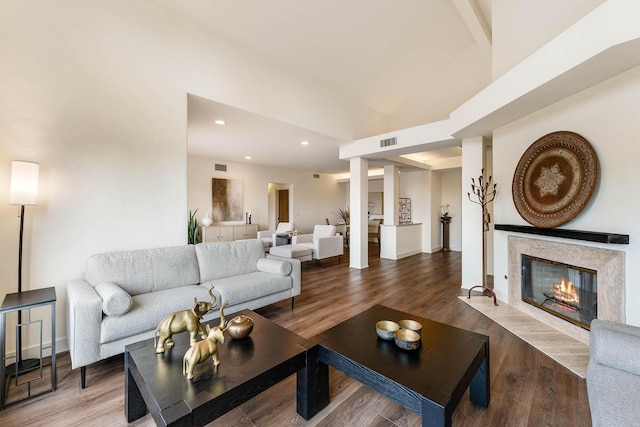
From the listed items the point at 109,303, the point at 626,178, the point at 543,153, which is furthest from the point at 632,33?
the point at 109,303

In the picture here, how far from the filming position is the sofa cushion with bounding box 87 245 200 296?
8.04 ft

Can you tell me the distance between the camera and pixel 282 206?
1020 centimetres

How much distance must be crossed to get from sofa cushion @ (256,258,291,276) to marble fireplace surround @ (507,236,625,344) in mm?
2897

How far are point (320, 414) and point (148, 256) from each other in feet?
7.37

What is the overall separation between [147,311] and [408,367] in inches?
80.7

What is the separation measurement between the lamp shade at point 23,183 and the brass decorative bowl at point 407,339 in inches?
116

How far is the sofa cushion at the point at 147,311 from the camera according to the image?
1992 mm

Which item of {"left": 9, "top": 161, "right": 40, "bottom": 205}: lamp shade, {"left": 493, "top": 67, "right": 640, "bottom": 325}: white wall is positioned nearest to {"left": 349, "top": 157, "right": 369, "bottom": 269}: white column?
{"left": 493, "top": 67, "right": 640, "bottom": 325}: white wall

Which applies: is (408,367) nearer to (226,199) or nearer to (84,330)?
(84,330)

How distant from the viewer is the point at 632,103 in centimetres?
219

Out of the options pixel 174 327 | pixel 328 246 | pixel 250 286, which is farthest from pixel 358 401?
pixel 328 246

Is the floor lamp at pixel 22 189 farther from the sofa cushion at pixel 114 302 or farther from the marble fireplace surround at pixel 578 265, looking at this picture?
the marble fireplace surround at pixel 578 265

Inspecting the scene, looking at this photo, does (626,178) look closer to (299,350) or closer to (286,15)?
(299,350)

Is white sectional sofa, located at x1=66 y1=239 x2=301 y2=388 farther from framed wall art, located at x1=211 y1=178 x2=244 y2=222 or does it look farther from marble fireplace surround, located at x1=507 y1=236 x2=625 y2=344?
framed wall art, located at x1=211 y1=178 x2=244 y2=222
